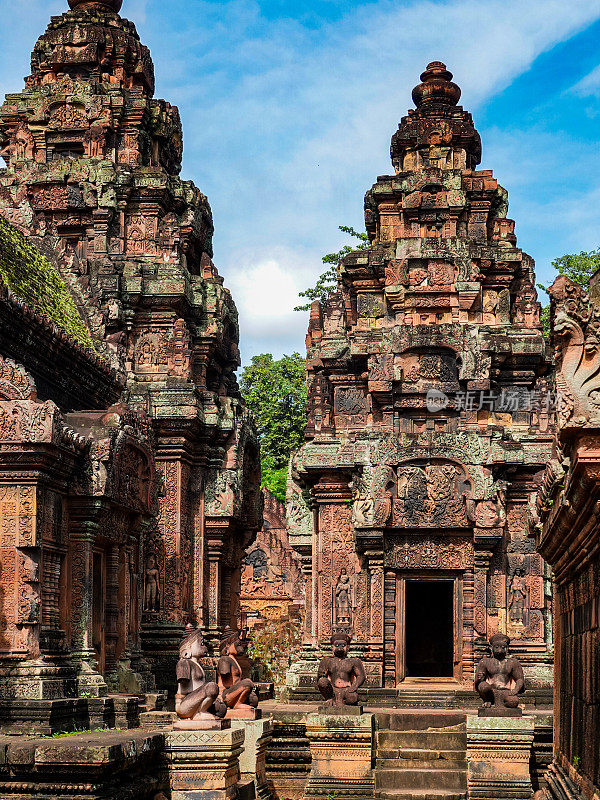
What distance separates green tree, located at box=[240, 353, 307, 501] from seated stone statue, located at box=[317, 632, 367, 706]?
81.5 feet

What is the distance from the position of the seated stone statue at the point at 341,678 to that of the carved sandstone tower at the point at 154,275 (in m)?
6.40

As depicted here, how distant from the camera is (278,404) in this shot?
133 feet

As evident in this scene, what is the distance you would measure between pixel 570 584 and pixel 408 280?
1058 cm

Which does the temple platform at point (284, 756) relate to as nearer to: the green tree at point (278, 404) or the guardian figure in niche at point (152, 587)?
the guardian figure in niche at point (152, 587)

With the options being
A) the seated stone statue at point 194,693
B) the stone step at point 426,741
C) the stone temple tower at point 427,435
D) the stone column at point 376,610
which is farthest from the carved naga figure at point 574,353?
the stone column at point 376,610

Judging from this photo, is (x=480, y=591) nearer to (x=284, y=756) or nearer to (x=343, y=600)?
(x=343, y=600)

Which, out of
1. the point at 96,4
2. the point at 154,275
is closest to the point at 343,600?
the point at 154,275

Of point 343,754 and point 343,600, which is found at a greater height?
point 343,600

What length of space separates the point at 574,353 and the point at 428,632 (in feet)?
54.9

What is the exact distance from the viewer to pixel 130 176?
22047 mm

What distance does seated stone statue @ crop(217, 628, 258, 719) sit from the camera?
13250 mm

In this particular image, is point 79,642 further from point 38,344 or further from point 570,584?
point 570,584

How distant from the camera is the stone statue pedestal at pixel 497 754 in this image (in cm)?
1251

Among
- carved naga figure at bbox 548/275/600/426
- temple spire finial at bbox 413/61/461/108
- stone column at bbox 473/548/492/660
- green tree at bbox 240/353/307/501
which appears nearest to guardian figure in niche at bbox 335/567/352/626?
stone column at bbox 473/548/492/660
